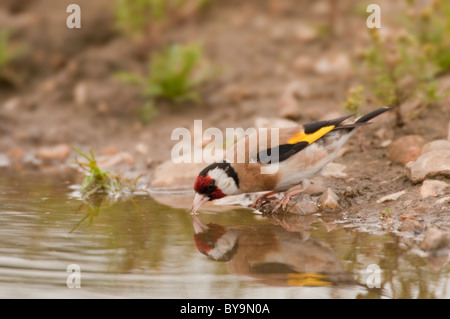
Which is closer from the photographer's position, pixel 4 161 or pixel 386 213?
pixel 386 213

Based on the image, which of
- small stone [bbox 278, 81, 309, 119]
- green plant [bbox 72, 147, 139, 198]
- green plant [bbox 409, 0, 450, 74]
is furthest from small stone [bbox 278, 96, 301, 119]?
green plant [bbox 72, 147, 139, 198]

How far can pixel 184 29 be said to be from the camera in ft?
29.7

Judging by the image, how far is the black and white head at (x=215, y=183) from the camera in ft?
16.1

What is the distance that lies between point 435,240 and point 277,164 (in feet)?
4.89

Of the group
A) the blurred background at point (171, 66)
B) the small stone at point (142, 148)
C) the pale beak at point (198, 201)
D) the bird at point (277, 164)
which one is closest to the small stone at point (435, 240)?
the bird at point (277, 164)

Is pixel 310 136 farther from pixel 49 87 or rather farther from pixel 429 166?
pixel 49 87

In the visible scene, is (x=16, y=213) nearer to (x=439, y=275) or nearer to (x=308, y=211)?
(x=308, y=211)

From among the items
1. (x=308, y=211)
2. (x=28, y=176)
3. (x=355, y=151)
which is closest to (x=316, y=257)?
(x=308, y=211)

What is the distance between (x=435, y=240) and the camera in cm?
379

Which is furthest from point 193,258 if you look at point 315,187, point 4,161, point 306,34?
point 306,34

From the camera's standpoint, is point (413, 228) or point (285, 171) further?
point (285, 171)

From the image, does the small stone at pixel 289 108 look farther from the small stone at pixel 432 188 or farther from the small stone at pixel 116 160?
the small stone at pixel 432 188

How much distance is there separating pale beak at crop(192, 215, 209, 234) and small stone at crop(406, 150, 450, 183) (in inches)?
65.3
